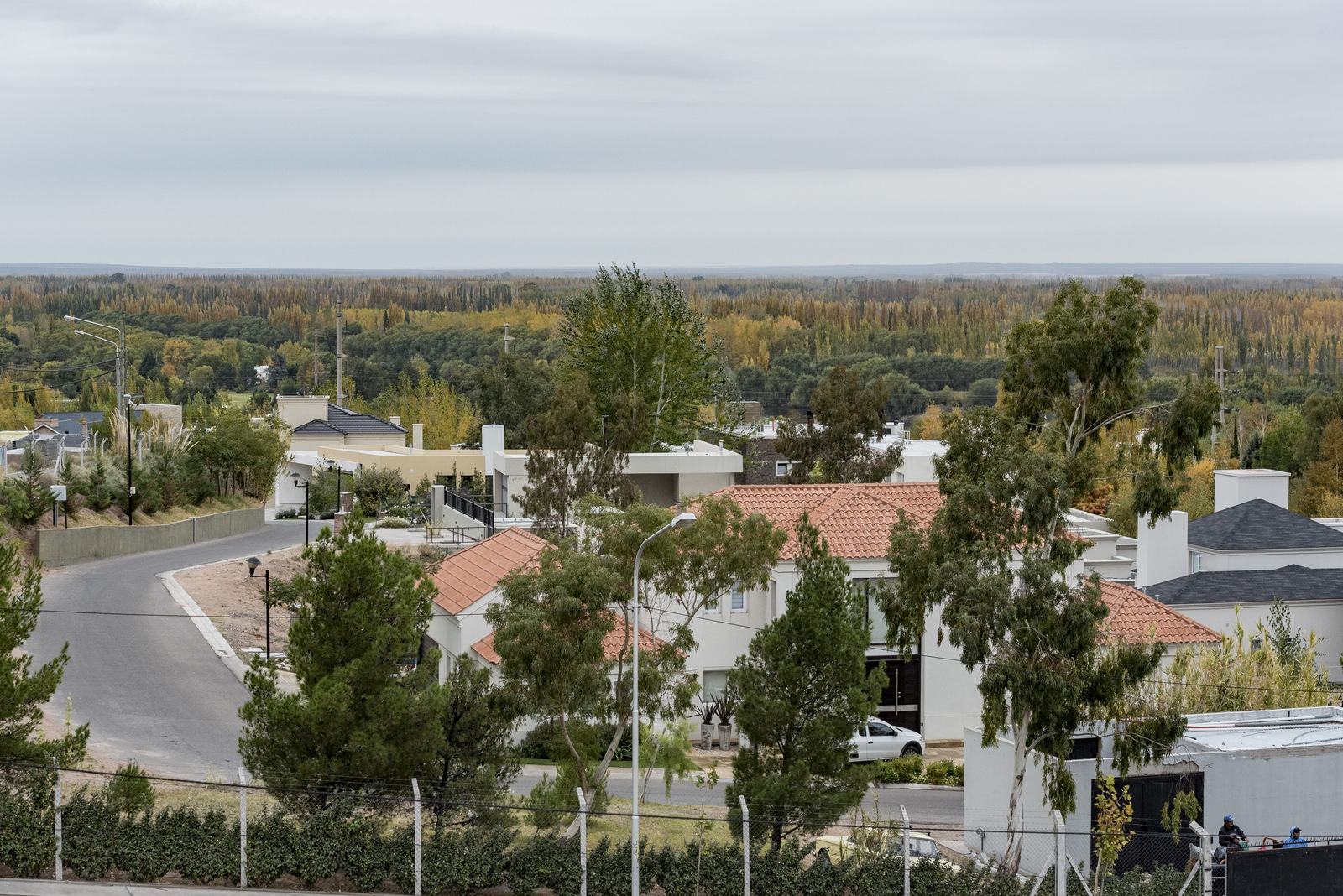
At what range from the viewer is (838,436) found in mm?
64875

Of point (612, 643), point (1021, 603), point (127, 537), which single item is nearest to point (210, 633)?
point (127, 537)

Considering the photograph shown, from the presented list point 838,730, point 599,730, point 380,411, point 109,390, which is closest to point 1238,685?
point 838,730

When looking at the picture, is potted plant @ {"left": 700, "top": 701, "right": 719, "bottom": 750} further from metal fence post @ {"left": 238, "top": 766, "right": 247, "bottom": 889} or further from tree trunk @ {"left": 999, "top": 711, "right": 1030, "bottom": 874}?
metal fence post @ {"left": 238, "top": 766, "right": 247, "bottom": 889}

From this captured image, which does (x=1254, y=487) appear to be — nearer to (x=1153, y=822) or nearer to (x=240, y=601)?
(x=1153, y=822)

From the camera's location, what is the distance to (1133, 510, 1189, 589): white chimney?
4303cm

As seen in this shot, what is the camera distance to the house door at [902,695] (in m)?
38.0

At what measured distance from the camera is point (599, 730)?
85.0 ft

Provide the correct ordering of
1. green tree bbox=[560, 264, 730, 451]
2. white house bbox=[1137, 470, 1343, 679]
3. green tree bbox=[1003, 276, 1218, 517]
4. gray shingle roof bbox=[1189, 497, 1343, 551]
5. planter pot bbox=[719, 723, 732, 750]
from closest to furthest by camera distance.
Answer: green tree bbox=[1003, 276, 1218, 517] → planter pot bbox=[719, 723, 732, 750] → white house bbox=[1137, 470, 1343, 679] → gray shingle roof bbox=[1189, 497, 1343, 551] → green tree bbox=[560, 264, 730, 451]

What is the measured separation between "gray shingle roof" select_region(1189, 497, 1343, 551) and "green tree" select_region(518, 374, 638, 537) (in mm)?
18042

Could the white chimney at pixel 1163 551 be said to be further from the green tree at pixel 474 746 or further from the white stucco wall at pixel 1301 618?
the green tree at pixel 474 746

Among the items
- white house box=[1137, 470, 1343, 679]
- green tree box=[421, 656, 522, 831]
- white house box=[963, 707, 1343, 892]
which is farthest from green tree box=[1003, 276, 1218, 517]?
white house box=[1137, 470, 1343, 679]

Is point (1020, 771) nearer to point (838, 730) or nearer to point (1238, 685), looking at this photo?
point (838, 730)

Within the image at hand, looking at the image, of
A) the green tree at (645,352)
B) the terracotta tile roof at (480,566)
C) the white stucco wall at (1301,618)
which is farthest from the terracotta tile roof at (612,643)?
the green tree at (645,352)

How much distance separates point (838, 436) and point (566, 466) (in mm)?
21375
